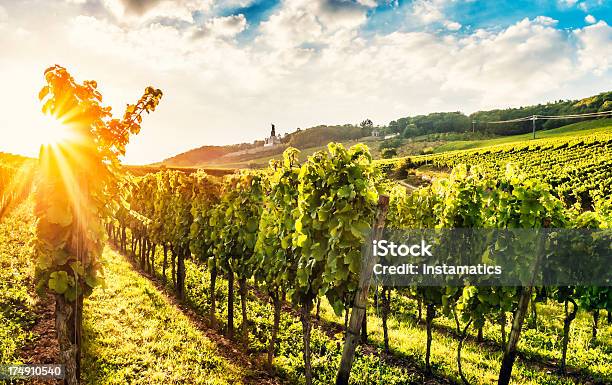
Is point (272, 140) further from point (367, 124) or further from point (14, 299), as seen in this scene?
point (14, 299)

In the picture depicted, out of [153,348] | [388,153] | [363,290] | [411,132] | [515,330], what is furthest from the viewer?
[411,132]

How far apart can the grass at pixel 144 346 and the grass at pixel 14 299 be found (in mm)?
1188

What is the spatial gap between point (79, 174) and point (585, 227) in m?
10.7

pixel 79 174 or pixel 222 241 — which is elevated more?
pixel 79 174

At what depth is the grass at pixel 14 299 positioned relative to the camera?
7902 millimetres

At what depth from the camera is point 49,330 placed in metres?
9.37

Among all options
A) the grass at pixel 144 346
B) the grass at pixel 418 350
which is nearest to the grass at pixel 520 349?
the grass at pixel 418 350

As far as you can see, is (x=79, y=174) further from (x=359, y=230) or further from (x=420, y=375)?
(x=420, y=375)

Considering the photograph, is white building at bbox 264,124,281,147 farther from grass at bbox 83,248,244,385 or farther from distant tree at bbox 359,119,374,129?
grass at bbox 83,248,244,385

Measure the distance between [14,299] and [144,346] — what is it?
4.30 metres

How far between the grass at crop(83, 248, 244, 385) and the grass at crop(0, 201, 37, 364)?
1.19 metres

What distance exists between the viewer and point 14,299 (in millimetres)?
10609

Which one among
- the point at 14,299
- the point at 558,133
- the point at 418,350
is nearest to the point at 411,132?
the point at 558,133

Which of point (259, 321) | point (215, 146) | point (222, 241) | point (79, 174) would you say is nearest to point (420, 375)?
point (259, 321)
